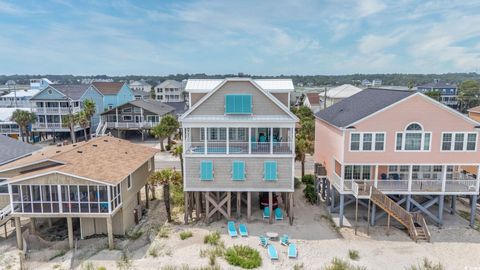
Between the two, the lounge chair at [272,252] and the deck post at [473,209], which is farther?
the deck post at [473,209]

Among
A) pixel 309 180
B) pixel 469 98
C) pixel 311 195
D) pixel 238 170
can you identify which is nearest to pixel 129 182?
pixel 238 170

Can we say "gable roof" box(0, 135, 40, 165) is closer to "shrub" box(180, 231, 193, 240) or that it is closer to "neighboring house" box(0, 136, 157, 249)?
"neighboring house" box(0, 136, 157, 249)

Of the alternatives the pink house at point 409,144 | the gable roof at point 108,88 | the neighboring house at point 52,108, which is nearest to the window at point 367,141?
the pink house at point 409,144

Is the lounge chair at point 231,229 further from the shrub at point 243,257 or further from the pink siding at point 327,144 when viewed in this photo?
the pink siding at point 327,144

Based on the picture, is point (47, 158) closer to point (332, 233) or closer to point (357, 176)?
point (332, 233)

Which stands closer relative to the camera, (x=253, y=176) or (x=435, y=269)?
(x=435, y=269)

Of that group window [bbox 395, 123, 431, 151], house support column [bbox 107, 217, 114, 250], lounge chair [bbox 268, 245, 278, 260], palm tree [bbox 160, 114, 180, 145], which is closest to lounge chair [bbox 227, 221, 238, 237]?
lounge chair [bbox 268, 245, 278, 260]

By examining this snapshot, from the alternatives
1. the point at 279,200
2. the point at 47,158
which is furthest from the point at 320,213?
the point at 47,158
